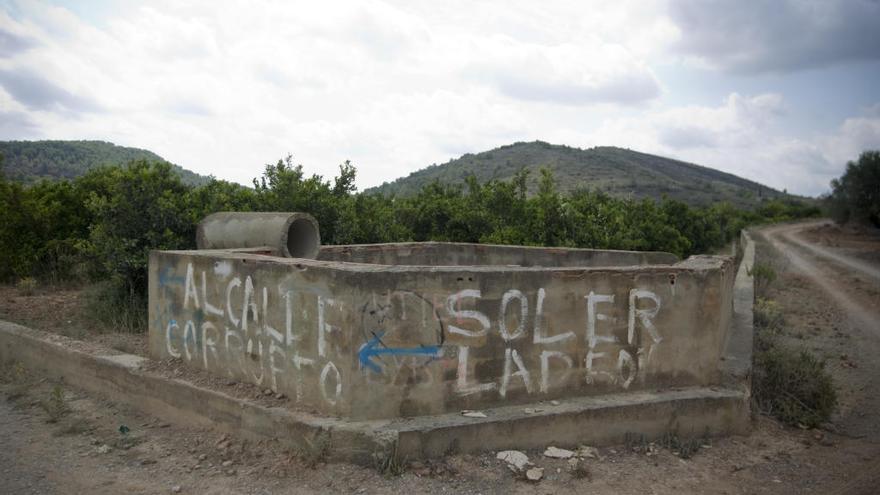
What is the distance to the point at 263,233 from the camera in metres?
7.54

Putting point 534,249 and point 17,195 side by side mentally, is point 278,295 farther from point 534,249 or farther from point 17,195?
point 17,195

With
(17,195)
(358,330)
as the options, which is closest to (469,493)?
(358,330)

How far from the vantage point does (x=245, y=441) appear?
5258 millimetres

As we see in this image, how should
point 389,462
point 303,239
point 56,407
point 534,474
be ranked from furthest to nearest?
point 303,239 → point 56,407 → point 534,474 → point 389,462

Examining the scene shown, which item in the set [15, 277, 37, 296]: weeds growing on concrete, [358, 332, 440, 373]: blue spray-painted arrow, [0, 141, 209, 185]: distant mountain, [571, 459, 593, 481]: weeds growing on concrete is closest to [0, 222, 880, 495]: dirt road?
[571, 459, 593, 481]: weeds growing on concrete

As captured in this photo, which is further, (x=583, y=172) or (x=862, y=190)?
(x=583, y=172)


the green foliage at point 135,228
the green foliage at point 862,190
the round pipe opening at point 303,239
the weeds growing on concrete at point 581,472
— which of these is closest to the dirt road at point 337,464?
the weeds growing on concrete at point 581,472

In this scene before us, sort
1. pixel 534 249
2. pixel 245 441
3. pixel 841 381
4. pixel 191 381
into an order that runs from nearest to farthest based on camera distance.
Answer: pixel 245 441 → pixel 191 381 → pixel 841 381 → pixel 534 249

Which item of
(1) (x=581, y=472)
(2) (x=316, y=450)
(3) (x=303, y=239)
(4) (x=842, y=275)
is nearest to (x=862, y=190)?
(4) (x=842, y=275)

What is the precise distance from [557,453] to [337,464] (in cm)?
173

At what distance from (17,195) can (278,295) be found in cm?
1136

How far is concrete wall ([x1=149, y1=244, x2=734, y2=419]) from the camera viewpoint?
15.9 feet

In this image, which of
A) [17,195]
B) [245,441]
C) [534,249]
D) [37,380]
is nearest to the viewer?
[245,441]

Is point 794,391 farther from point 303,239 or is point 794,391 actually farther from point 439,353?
point 303,239
